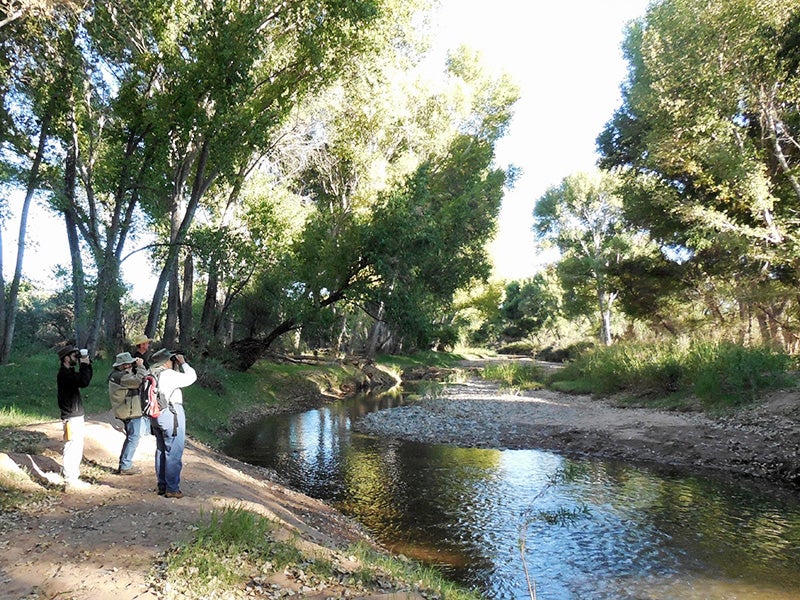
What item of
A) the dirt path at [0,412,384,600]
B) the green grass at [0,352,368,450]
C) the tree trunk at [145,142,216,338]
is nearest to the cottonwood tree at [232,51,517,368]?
the green grass at [0,352,368,450]

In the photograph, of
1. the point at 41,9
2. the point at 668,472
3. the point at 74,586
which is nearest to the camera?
the point at 74,586

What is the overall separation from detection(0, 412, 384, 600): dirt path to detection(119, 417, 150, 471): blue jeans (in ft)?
0.78

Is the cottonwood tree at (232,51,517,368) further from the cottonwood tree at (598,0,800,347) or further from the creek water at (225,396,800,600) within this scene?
the cottonwood tree at (598,0,800,347)

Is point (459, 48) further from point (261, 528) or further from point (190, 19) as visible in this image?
point (261, 528)

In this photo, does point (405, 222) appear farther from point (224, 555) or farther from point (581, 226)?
point (581, 226)

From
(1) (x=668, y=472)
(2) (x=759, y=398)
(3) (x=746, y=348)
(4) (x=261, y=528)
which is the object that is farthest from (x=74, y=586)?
(3) (x=746, y=348)

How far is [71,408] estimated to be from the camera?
7480mm

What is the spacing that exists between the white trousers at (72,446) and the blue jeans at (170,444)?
1.28 m

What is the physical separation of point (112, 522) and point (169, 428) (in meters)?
1.30

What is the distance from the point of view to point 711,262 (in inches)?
854

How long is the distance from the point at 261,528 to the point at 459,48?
31021 millimetres

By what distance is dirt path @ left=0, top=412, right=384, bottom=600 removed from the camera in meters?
4.82

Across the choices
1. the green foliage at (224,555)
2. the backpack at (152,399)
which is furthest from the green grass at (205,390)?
the green foliage at (224,555)

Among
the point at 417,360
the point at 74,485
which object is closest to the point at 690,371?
the point at 74,485
